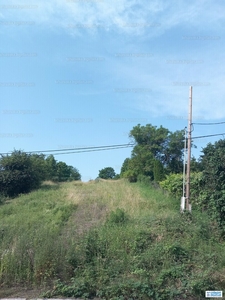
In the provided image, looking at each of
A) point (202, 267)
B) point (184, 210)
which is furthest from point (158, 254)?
point (184, 210)

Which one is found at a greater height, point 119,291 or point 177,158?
point 177,158

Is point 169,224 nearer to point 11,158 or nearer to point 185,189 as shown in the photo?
point 185,189

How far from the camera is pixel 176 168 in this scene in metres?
42.5

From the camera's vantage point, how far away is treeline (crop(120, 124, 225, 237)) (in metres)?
11.0

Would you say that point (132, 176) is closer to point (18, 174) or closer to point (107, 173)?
point (18, 174)

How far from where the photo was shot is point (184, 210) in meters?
13.2

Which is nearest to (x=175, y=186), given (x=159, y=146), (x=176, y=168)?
(x=176, y=168)

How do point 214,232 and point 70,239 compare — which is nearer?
point 70,239

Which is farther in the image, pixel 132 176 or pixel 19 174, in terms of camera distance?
pixel 132 176

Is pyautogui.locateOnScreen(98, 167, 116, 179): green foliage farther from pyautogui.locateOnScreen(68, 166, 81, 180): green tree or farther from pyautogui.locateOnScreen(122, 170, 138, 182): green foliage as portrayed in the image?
pyautogui.locateOnScreen(122, 170, 138, 182): green foliage

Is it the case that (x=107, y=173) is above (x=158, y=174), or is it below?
above

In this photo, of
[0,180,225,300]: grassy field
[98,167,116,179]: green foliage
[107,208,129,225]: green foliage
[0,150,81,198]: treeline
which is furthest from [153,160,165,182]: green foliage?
[98,167,116,179]: green foliage

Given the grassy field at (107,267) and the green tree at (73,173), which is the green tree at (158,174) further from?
the green tree at (73,173)

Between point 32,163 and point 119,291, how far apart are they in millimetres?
26363
